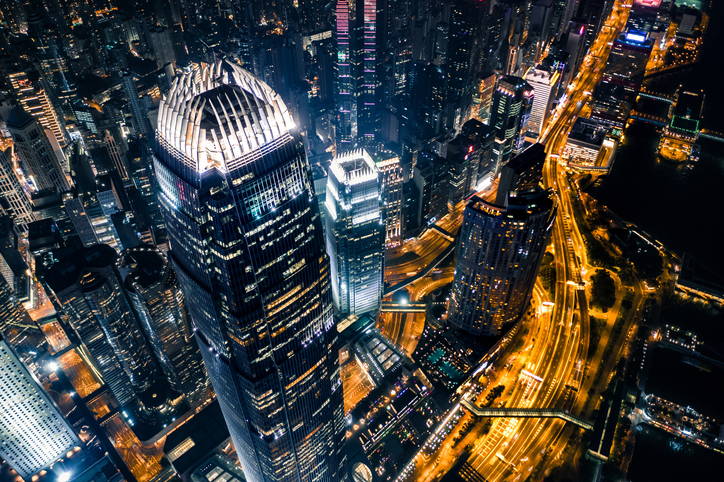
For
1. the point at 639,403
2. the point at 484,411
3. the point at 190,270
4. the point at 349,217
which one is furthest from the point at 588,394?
the point at 190,270

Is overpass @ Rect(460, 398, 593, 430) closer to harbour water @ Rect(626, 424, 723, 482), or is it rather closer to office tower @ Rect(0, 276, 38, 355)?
harbour water @ Rect(626, 424, 723, 482)

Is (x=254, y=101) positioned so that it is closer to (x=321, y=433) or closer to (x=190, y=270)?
(x=190, y=270)

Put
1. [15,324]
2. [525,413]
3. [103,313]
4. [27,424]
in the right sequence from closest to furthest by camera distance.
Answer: [27,424], [103,313], [15,324], [525,413]

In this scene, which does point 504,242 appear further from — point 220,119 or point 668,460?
point 220,119

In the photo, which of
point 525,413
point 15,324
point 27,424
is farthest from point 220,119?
point 525,413

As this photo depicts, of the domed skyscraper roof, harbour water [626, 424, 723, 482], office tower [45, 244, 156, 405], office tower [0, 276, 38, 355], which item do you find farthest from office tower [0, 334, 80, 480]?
harbour water [626, 424, 723, 482]
